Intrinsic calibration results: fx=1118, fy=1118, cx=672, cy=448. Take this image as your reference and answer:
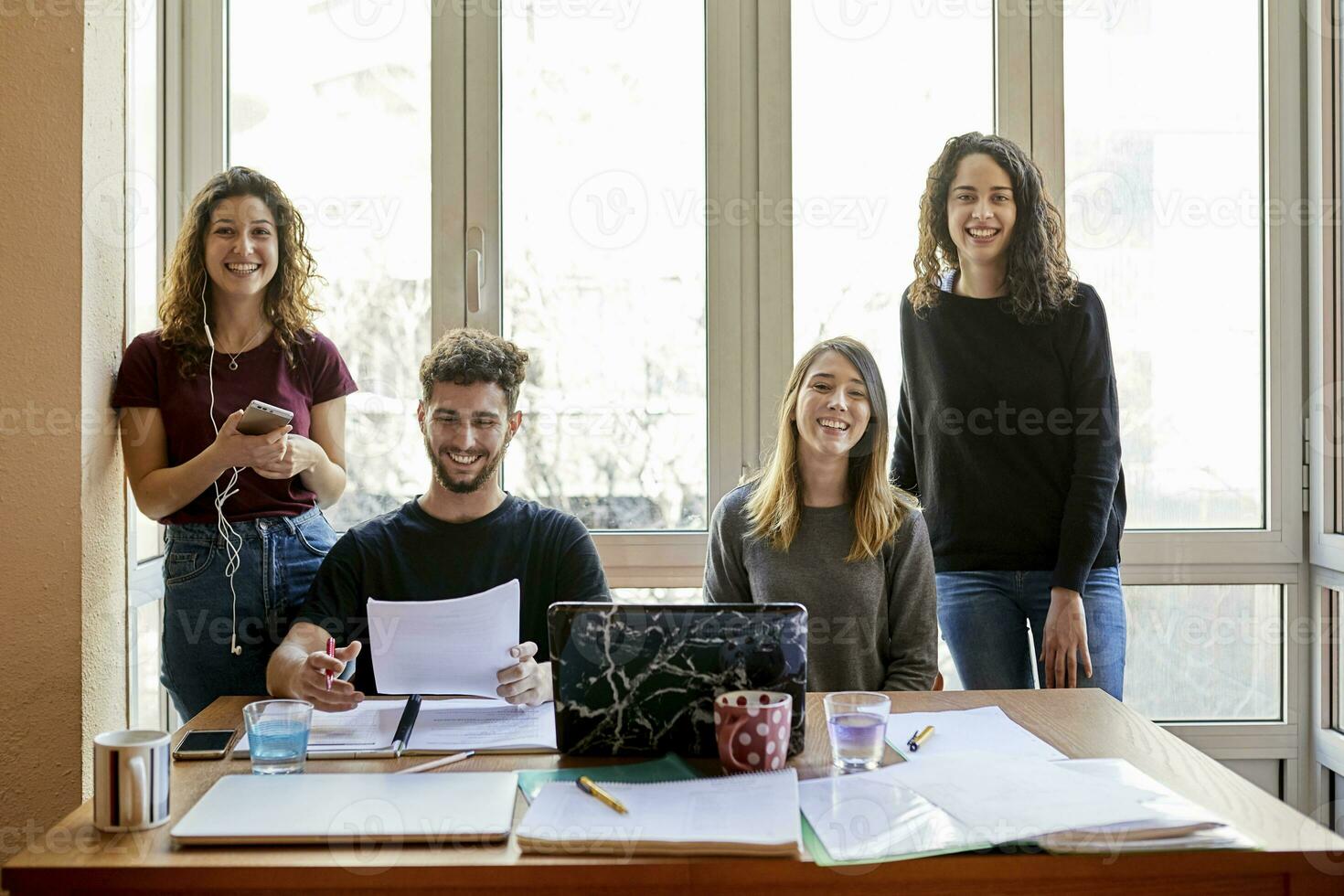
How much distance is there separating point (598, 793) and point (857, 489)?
3.50 feet

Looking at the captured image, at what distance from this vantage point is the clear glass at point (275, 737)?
137cm

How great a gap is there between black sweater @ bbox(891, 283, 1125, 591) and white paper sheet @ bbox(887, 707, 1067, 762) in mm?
771

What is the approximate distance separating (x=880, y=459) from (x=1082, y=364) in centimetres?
50

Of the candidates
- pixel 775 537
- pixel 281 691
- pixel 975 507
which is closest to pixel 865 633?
pixel 775 537

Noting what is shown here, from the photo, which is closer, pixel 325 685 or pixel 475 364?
pixel 325 685

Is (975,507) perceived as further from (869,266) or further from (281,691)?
(281,691)

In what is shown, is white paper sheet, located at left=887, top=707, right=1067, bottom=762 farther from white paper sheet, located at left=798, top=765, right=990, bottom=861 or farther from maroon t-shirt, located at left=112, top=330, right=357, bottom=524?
maroon t-shirt, located at left=112, top=330, right=357, bottom=524

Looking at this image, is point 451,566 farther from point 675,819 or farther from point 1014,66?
point 1014,66

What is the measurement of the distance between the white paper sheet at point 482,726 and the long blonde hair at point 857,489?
66 centimetres

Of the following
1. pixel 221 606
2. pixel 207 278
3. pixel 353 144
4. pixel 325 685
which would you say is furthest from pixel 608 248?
pixel 325 685

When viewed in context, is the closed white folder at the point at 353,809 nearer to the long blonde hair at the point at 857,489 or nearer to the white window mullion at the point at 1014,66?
the long blonde hair at the point at 857,489

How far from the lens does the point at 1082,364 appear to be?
7.59 ft

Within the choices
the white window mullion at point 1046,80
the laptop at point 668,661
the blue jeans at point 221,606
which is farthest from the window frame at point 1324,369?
the blue jeans at point 221,606

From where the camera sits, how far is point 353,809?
122 cm
